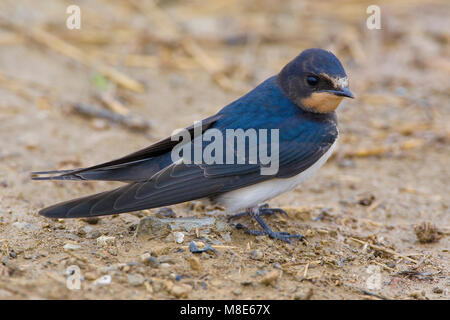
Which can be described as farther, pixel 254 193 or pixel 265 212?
pixel 265 212

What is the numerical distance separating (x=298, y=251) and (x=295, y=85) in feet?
2.97

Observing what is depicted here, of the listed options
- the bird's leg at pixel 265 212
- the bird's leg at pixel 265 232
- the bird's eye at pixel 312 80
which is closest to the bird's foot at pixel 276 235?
the bird's leg at pixel 265 232

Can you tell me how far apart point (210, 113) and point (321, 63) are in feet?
6.94

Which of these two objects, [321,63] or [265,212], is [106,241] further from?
[321,63]

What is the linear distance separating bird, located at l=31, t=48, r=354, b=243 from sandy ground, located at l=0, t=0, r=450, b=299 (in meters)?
0.18

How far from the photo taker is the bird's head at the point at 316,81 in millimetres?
3195

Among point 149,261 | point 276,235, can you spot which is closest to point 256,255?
point 276,235

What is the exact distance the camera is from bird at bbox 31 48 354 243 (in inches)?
121

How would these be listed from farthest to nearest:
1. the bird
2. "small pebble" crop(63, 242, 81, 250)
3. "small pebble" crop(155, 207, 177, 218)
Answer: "small pebble" crop(155, 207, 177, 218) < the bird < "small pebble" crop(63, 242, 81, 250)

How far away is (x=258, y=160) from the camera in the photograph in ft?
10.5

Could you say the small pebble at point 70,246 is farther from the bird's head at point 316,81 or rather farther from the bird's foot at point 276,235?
the bird's head at point 316,81

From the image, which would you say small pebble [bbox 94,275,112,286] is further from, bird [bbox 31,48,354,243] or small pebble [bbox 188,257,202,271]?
bird [bbox 31,48,354,243]

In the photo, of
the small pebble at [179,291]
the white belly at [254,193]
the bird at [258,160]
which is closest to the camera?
the small pebble at [179,291]

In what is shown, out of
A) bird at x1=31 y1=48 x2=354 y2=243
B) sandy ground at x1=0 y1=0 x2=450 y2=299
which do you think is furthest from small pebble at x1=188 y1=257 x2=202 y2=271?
bird at x1=31 y1=48 x2=354 y2=243
